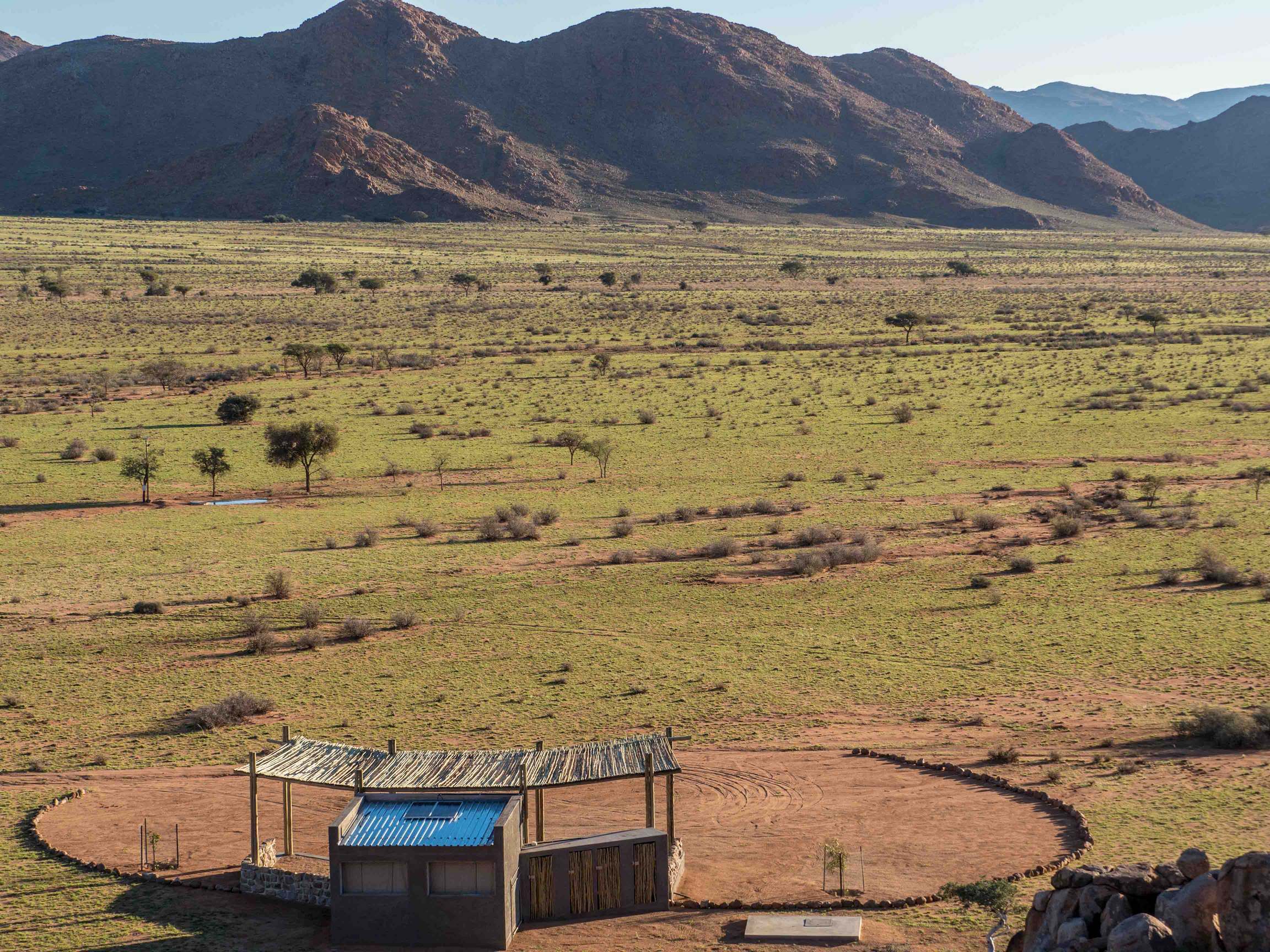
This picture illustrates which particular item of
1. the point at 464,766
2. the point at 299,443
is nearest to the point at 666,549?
the point at 299,443

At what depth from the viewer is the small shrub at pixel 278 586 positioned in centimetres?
2850

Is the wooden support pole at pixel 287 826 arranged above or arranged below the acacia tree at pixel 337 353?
below

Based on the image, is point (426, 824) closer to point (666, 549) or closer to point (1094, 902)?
point (1094, 902)

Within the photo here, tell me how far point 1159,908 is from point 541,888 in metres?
6.50

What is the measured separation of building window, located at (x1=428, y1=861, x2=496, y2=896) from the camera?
45.7 feet

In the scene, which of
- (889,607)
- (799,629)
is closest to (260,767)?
Answer: (799,629)

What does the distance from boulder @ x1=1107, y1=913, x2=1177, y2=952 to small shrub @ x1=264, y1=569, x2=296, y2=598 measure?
2098cm

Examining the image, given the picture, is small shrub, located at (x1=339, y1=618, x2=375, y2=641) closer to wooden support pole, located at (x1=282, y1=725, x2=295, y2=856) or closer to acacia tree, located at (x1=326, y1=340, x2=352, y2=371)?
wooden support pole, located at (x1=282, y1=725, x2=295, y2=856)

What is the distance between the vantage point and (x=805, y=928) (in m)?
14.0

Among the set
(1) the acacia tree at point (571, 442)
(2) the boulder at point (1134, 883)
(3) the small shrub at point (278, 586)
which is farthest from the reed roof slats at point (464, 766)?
(1) the acacia tree at point (571, 442)

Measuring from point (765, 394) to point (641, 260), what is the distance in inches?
3395

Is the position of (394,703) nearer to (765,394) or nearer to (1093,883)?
(1093,883)

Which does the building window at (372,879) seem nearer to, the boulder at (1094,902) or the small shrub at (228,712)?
the boulder at (1094,902)

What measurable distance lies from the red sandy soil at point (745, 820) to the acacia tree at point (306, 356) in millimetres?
46648
